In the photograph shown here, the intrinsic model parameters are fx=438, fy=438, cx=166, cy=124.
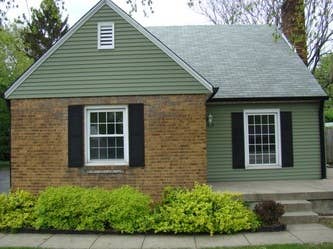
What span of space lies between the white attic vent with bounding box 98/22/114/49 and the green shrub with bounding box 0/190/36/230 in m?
4.25

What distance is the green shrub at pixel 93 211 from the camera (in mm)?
9414

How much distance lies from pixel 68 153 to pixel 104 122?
1.22 meters

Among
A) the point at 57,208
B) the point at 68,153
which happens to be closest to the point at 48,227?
the point at 57,208

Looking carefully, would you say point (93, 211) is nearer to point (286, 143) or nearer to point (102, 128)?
point (102, 128)

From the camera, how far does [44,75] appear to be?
1135cm

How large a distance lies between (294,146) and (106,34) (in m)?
6.76

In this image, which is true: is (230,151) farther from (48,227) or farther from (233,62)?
(48,227)

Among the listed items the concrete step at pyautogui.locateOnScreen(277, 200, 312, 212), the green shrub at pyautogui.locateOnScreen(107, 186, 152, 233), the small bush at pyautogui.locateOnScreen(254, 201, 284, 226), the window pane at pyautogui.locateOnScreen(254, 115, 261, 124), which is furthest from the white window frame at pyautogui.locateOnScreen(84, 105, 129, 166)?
the window pane at pyautogui.locateOnScreen(254, 115, 261, 124)

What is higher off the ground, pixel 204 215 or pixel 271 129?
pixel 271 129

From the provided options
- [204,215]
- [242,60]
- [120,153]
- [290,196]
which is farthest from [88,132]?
[242,60]

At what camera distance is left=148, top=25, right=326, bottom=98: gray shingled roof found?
1388cm

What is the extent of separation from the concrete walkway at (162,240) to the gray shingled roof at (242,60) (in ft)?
18.0

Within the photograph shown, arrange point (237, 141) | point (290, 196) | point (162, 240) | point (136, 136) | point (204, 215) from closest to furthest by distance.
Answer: point (162, 240)
point (204, 215)
point (290, 196)
point (136, 136)
point (237, 141)

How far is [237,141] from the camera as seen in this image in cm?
1362
